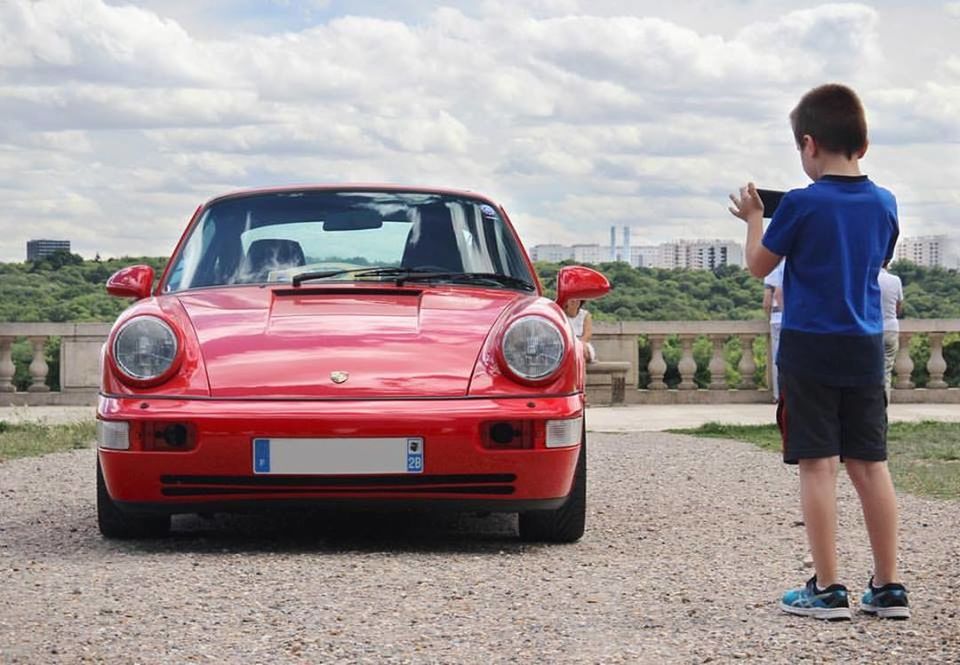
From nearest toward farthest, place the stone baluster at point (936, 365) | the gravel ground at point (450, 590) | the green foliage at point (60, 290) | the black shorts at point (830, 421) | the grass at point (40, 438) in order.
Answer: the gravel ground at point (450, 590), the black shorts at point (830, 421), the grass at point (40, 438), the stone baluster at point (936, 365), the green foliage at point (60, 290)

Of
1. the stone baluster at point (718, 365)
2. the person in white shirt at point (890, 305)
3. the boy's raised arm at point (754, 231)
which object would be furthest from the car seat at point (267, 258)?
the stone baluster at point (718, 365)

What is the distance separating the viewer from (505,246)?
24.1ft

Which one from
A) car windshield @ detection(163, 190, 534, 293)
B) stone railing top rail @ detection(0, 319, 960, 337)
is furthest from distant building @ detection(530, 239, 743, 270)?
car windshield @ detection(163, 190, 534, 293)

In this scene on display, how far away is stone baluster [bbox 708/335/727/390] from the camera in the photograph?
64.4 ft

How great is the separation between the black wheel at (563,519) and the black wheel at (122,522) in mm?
1377

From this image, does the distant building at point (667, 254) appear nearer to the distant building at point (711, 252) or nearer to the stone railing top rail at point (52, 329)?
the distant building at point (711, 252)

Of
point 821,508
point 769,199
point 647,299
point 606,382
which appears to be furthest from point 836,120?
point 647,299

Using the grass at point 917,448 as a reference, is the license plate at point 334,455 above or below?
above

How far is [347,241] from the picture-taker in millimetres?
7266

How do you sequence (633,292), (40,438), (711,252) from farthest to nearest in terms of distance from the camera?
(711,252)
(633,292)
(40,438)

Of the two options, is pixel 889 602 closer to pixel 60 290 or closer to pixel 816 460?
pixel 816 460

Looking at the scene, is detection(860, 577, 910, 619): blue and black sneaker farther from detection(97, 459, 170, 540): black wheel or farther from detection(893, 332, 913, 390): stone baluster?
detection(893, 332, 913, 390): stone baluster

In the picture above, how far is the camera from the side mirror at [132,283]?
7.09 meters

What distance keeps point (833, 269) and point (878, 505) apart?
0.71m
